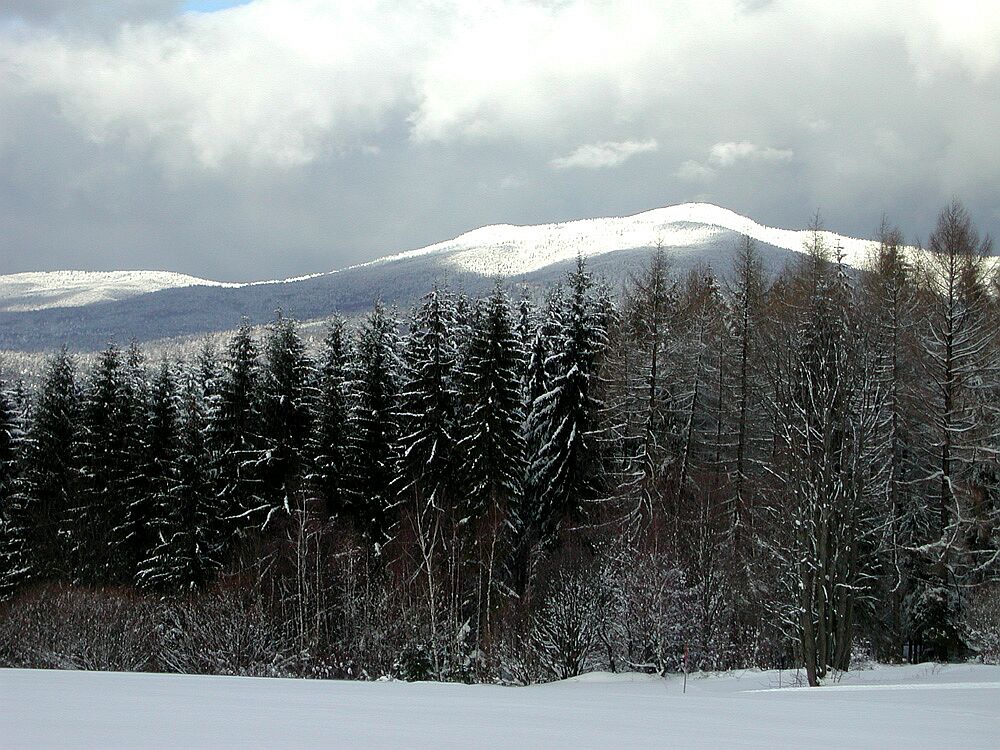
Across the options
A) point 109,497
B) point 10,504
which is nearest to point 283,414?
point 109,497

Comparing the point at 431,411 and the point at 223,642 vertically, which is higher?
→ the point at 431,411

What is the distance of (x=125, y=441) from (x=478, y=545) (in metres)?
18.4

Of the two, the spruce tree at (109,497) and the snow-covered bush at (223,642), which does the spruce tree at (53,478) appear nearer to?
the spruce tree at (109,497)

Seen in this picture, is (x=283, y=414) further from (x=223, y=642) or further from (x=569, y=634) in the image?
(x=569, y=634)

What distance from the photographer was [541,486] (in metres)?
37.9

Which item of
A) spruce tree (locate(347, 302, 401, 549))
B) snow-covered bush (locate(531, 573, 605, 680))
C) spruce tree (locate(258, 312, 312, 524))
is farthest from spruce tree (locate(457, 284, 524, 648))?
snow-covered bush (locate(531, 573, 605, 680))

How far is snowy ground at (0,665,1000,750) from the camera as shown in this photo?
19.4ft

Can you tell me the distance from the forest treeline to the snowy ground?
9.33 meters

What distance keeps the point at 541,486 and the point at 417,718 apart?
101 ft

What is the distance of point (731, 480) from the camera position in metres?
34.6

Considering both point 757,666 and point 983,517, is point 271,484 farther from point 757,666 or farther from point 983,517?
point 983,517

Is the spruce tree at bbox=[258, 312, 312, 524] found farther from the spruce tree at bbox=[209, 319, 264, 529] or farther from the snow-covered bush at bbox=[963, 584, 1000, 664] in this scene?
the snow-covered bush at bbox=[963, 584, 1000, 664]

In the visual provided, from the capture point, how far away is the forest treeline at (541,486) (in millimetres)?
24297

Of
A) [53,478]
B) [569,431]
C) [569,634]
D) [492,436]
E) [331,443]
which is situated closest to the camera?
[569,634]
